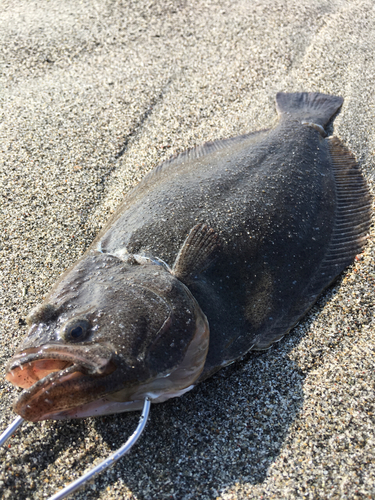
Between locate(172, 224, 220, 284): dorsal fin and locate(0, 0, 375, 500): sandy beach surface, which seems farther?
locate(172, 224, 220, 284): dorsal fin

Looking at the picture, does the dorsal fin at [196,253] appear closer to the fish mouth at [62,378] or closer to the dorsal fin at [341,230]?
the dorsal fin at [341,230]

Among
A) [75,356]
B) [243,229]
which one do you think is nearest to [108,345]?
[75,356]

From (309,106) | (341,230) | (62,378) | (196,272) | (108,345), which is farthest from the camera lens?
(309,106)

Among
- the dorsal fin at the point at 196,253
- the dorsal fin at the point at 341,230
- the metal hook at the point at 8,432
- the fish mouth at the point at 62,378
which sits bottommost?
the dorsal fin at the point at 341,230

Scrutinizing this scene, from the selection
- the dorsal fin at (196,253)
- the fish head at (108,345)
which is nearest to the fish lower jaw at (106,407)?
the fish head at (108,345)

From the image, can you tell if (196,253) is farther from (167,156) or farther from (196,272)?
(167,156)

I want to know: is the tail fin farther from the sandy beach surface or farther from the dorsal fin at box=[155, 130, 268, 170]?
the dorsal fin at box=[155, 130, 268, 170]

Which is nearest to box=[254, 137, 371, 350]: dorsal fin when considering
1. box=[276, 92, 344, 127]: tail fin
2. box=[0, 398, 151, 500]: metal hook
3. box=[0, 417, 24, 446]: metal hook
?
box=[276, 92, 344, 127]: tail fin
